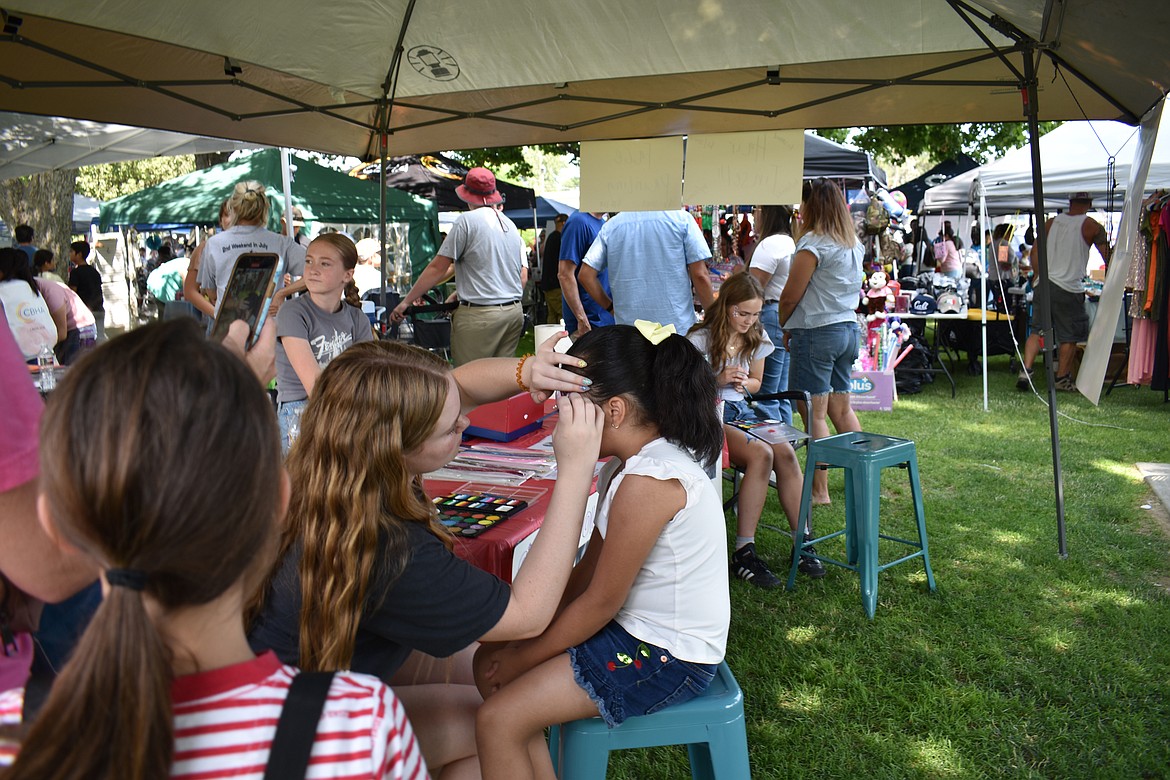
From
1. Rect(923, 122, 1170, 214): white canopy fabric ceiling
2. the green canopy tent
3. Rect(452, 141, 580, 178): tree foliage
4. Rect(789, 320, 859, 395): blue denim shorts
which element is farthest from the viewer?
Rect(452, 141, 580, 178): tree foliage

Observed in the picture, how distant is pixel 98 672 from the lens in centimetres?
72

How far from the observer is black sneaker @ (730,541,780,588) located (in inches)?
152

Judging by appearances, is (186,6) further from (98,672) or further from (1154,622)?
(1154,622)

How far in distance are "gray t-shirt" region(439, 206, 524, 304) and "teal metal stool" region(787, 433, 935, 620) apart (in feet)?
7.33

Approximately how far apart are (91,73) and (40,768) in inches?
135

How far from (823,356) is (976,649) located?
1930 millimetres

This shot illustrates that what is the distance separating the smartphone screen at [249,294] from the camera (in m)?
1.74

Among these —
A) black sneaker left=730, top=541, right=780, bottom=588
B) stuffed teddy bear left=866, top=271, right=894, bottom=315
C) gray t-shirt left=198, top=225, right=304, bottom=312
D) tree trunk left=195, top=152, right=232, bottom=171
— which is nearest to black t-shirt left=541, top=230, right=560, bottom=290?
stuffed teddy bear left=866, top=271, right=894, bottom=315

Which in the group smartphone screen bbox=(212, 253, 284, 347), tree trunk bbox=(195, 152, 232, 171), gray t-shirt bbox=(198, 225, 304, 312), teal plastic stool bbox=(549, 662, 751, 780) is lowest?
teal plastic stool bbox=(549, 662, 751, 780)

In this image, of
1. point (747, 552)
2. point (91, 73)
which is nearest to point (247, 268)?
point (91, 73)

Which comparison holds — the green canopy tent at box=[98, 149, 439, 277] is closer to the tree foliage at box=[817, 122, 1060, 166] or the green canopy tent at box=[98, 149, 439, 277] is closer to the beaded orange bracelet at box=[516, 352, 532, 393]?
the beaded orange bracelet at box=[516, 352, 532, 393]

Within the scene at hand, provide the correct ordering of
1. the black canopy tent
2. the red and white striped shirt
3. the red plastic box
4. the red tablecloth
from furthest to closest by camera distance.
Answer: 1. the black canopy tent
2. the red plastic box
3. the red tablecloth
4. the red and white striped shirt

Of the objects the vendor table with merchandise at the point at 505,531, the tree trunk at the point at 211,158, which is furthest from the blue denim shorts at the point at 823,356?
the tree trunk at the point at 211,158

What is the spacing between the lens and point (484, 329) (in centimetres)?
520
